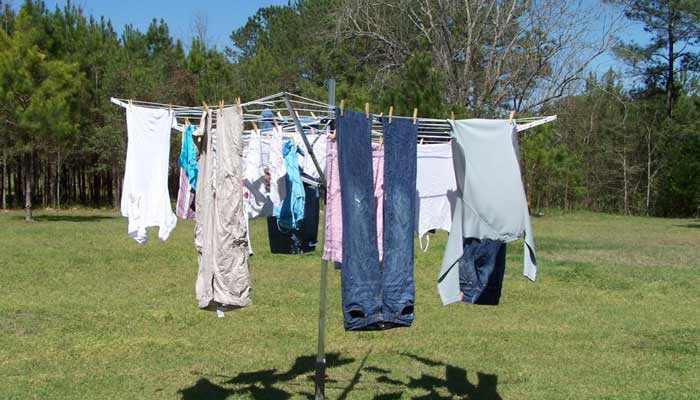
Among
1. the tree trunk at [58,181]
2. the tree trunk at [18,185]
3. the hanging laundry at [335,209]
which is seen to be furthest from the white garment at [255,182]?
the tree trunk at [18,185]

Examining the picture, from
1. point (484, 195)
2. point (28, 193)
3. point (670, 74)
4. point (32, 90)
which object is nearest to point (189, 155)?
point (484, 195)

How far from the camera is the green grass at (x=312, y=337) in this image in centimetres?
555

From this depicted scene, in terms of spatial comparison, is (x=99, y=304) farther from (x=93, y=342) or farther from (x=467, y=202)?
(x=467, y=202)

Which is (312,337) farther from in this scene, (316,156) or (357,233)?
(357,233)

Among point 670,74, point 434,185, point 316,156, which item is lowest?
point 434,185

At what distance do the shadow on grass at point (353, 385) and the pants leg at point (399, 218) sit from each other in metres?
1.34

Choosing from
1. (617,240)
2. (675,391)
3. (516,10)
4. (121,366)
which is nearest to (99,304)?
(121,366)

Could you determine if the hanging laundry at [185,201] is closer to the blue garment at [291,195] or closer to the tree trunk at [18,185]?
the blue garment at [291,195]

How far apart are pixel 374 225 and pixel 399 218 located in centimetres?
17

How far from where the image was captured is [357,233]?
13.6 ft

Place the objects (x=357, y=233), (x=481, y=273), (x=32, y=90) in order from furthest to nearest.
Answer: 1. (x=32, y=90)
2. (x=481, y=273)
3. (x=357, y=233)

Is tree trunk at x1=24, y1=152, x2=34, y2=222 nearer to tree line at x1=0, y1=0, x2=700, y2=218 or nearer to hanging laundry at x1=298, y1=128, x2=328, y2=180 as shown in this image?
tree line at x1=0, y1=0, x2=700, y2=218

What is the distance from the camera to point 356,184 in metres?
4.15

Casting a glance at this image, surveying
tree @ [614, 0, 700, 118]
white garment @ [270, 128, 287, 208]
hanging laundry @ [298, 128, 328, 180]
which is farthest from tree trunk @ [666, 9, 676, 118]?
white garment @ [270, 128, 287, 208]
